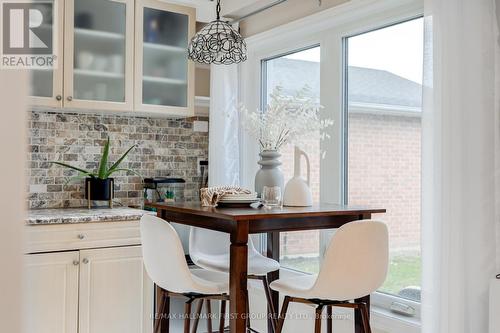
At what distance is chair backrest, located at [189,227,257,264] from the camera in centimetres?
289

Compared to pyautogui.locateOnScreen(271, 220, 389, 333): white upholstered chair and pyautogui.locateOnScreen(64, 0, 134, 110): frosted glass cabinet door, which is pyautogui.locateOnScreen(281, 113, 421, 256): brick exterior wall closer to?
pyautogui.locateOnScreen(271, 220, 389, 333): white upholstered chair

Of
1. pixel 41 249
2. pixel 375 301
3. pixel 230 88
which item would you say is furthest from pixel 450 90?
pixel 41 249

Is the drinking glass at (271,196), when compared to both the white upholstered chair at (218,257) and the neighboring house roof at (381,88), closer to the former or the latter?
the white upholstered chair at (218,257)

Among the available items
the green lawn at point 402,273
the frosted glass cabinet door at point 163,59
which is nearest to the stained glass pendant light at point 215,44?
the frosted glass cabinet door at point 163,59

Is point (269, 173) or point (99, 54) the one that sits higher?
point (99, 54)

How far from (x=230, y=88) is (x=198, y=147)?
0.61 m

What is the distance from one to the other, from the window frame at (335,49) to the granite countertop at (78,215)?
42.3 inches

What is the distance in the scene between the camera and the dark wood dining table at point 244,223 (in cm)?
195

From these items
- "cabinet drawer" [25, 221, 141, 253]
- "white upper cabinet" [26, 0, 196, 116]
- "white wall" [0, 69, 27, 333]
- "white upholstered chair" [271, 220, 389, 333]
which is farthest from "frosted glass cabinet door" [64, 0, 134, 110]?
"white wall" [0, 69, 27, 333]

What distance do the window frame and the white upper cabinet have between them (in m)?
0.58

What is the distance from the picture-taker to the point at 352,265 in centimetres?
196

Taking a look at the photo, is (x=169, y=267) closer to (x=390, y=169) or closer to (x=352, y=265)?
(x=352, y=265)

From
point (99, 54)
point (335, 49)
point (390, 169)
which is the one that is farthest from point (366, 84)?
point (99, 54)

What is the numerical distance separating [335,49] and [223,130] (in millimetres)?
1106
